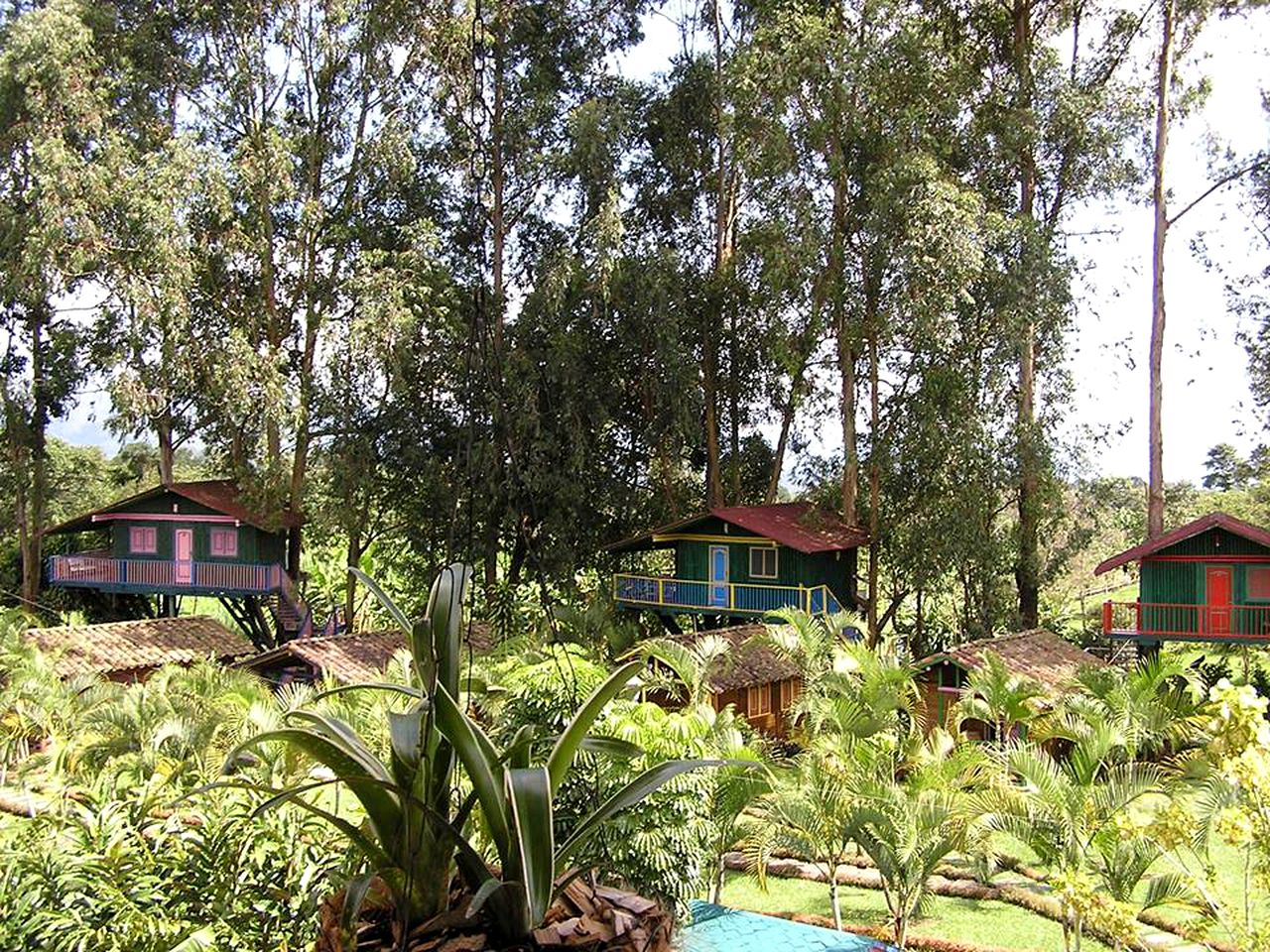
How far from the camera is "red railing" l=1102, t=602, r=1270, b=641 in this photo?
15195 mm

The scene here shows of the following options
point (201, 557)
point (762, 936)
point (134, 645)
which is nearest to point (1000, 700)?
point (762, 936)

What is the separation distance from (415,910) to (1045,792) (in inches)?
243

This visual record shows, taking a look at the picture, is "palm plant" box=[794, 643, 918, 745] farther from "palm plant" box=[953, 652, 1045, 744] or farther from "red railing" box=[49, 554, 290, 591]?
"red railing" box=[49, 554, 290, 591]

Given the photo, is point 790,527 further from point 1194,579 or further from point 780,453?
point 1194,579

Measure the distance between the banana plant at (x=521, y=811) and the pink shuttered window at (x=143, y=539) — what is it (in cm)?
2142

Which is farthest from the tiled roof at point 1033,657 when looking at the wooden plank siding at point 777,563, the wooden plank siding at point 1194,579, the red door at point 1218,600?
the wooden plank siding at point 777,563

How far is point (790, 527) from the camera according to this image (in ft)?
62.4

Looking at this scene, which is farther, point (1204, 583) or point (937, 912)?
point (1204, 583)

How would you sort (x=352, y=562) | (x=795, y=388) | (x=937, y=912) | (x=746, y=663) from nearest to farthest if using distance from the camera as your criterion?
(x=937, y=912) → (x=746, y=663) → (x=795, y=388) → (x=352, y=562)

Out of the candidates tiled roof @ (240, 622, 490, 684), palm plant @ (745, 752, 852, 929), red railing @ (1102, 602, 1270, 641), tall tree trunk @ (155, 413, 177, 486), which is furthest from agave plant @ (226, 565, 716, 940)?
tall tree trunk @ (155, 413, 177, 486)

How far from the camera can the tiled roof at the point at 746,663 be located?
14312mm

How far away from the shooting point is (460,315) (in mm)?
19484

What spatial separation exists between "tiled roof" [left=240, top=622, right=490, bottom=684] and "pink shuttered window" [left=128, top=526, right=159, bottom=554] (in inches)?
300

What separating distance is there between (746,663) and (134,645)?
8886mm
